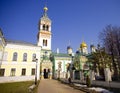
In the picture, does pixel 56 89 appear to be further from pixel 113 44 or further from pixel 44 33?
pixel 44 33

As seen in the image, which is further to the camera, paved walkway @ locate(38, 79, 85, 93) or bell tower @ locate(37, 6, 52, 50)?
bell tower @ locate(37, 6, 52, 50)

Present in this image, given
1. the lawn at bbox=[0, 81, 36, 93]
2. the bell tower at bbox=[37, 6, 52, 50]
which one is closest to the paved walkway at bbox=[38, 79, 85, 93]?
the lawn at bbox=[0, 81, 36, 93]

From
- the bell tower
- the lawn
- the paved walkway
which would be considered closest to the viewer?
the lawn

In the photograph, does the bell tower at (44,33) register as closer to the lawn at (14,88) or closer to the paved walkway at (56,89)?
the lawn at (14,88)

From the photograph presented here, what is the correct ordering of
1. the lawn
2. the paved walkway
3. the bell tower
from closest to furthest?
the lawn, the paved walkway, the bell tower

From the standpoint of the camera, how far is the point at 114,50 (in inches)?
830

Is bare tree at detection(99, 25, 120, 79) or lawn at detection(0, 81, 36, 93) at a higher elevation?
bare tree at detection(99, 25, 120, 79)

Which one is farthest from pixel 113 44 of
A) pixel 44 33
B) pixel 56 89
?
pixel 44 33

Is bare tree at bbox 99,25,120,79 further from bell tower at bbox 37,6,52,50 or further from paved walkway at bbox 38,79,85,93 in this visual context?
bell tower at bbox 37,6,52,50

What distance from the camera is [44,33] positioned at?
40.9m

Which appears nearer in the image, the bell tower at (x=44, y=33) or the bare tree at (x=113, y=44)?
the bare tree at (x=113, y=44)

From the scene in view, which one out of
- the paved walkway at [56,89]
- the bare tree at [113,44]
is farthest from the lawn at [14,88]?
the bare tree at [113,44]

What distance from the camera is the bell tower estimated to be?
132 feet

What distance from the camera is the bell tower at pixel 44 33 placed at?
4019cm
